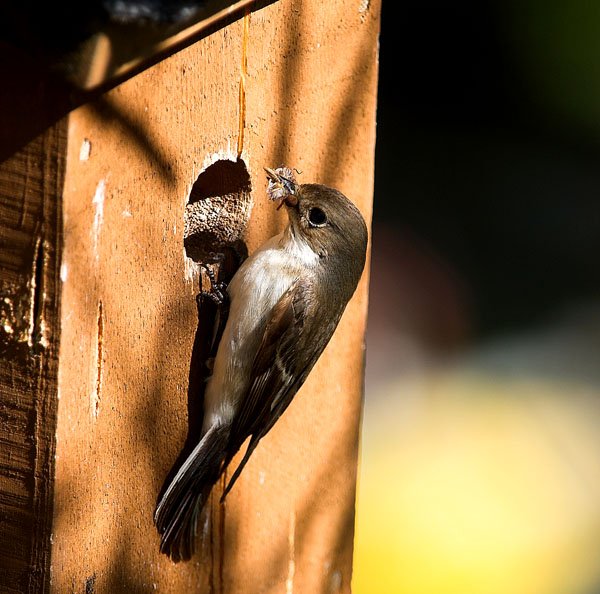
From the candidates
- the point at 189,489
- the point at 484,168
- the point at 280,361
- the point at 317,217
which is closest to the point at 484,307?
the point at 484,168

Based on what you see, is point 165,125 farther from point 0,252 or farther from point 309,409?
point 309,409

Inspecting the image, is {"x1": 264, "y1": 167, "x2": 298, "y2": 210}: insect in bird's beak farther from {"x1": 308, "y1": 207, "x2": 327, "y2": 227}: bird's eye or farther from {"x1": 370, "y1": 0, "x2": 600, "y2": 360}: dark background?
{"x1": 370, "y1": 0, "x2": 600, "y2": 360}: dark background

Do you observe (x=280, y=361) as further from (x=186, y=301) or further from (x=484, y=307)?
(x=484, y=307)

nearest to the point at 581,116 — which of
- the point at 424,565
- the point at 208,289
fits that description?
the point at 424,565

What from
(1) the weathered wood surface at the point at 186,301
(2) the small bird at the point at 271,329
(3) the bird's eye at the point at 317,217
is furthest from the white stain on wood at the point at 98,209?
(3) the bird's eye at the point at 317,217

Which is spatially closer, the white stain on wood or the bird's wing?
the white stain on wood

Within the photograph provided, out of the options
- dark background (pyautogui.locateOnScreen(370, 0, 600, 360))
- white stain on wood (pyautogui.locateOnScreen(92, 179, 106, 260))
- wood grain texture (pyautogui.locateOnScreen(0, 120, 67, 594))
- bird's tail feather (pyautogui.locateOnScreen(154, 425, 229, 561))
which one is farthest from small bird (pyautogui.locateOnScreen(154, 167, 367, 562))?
dark background (pyautogui.locateOnScreen(370, 0, 600, 360))
